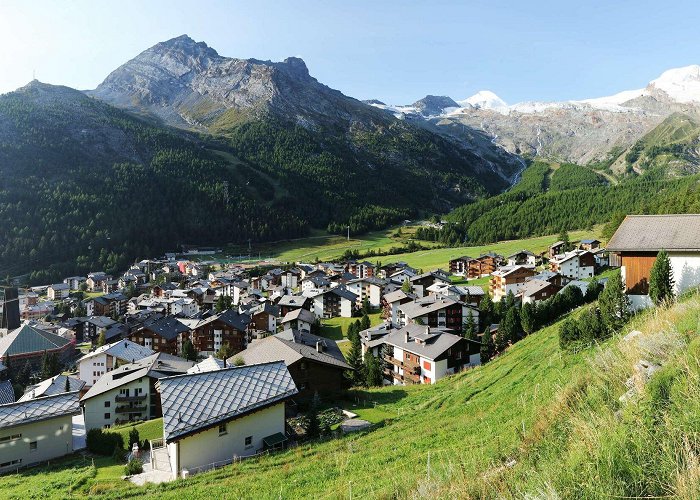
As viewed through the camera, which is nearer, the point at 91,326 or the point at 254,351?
the point at 254,351

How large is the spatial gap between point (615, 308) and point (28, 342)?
7600 centimetres

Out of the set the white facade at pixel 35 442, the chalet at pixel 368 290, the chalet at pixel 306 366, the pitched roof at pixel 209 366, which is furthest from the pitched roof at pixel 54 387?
the chalet at pixel 368 290

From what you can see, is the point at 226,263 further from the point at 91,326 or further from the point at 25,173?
the point at 25,173

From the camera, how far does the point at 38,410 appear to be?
1058 inches

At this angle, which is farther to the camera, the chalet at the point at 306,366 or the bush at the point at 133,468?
the chalet at the point at 306,366

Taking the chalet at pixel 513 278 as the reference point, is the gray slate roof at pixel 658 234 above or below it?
above

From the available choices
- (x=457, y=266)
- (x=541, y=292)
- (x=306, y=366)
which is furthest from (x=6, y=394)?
(x=457, y=266)

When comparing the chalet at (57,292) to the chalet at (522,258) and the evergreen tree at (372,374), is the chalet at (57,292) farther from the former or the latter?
the chalet at (522,258)

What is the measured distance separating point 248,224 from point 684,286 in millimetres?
172894

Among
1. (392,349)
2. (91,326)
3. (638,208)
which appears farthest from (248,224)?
(392,349)

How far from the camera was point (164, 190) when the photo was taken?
189750 mm

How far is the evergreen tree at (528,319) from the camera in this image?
41.6m

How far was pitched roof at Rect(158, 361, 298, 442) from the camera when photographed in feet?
62.7

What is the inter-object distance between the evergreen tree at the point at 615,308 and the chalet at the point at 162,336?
59.7 meters
